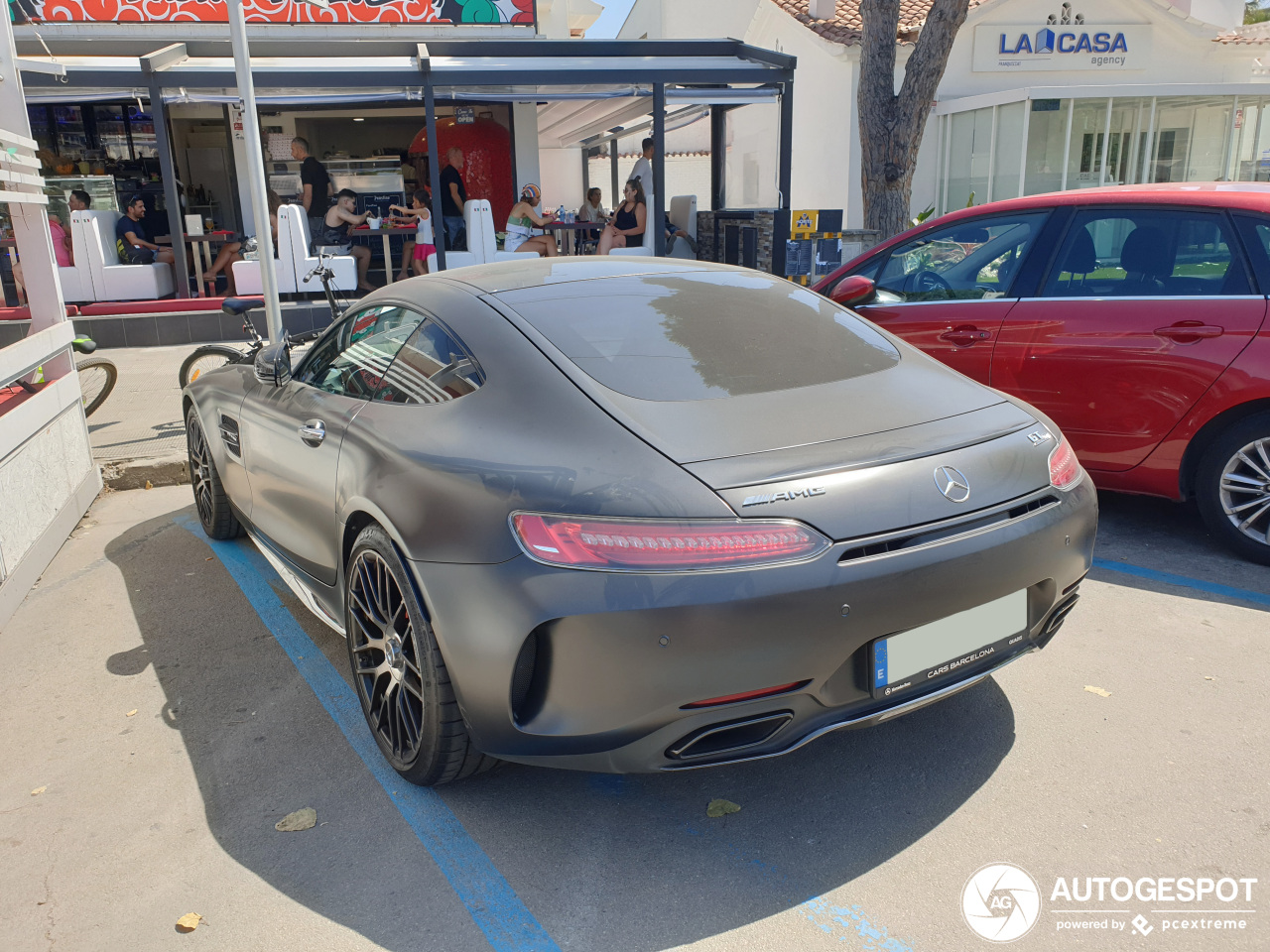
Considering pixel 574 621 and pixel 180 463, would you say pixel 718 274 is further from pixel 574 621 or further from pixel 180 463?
pixel 180 463

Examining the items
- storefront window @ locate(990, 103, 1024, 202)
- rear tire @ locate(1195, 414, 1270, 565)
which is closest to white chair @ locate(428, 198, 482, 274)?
rear tire @ locate(1195, 414, 1270, 565)

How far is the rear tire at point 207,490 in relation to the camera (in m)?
4.91

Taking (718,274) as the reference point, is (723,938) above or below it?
below

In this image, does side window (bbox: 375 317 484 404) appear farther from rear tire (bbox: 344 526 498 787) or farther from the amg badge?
the amg badge

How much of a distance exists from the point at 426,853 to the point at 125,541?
11.2ft

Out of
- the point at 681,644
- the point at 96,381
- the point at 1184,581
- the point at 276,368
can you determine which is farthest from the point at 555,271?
the point at 96,381

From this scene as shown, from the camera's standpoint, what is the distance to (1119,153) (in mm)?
20547

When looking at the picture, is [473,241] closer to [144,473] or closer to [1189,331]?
[144,473]

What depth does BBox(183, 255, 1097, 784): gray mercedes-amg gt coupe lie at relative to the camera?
2.25m

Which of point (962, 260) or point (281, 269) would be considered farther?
point (281, 269)

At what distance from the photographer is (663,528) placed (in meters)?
2.25

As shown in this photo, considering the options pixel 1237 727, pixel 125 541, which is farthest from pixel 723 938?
pixel 125 541

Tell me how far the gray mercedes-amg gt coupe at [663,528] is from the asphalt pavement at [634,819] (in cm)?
32

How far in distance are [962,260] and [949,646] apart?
329 centimetres
